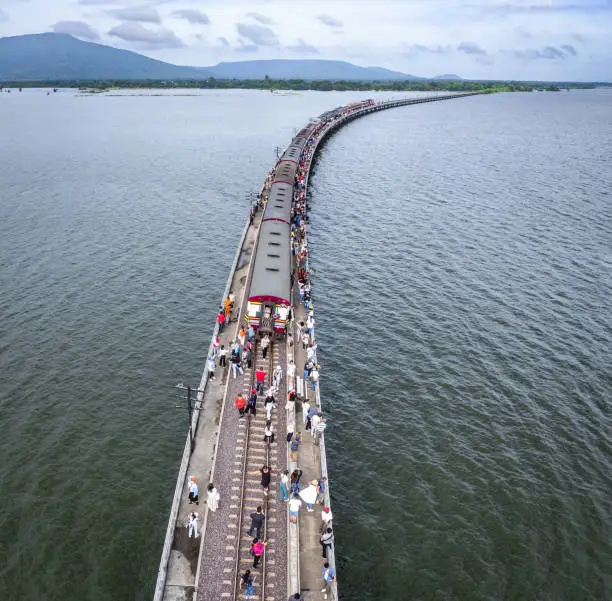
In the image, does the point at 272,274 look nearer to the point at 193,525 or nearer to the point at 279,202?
the point at 193,525

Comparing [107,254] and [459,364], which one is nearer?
[459,364]

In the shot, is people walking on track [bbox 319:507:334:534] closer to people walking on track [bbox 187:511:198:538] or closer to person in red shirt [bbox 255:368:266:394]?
people walking on track [bbox 187:511:198:538]

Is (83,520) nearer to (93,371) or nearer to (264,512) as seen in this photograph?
(264,512)

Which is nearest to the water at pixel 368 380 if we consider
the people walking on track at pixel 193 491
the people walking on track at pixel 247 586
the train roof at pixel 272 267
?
the people walking on track at pixel 193 491

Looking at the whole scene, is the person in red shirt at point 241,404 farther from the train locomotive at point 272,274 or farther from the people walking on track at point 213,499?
the train locomotive at point 272,274

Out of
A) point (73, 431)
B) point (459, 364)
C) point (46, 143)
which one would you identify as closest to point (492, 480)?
point (459, 364)

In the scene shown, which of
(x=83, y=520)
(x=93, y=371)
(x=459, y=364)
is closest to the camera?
(x=83, y=520)

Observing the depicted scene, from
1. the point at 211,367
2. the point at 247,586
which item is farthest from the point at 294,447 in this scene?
the point at 211,367
